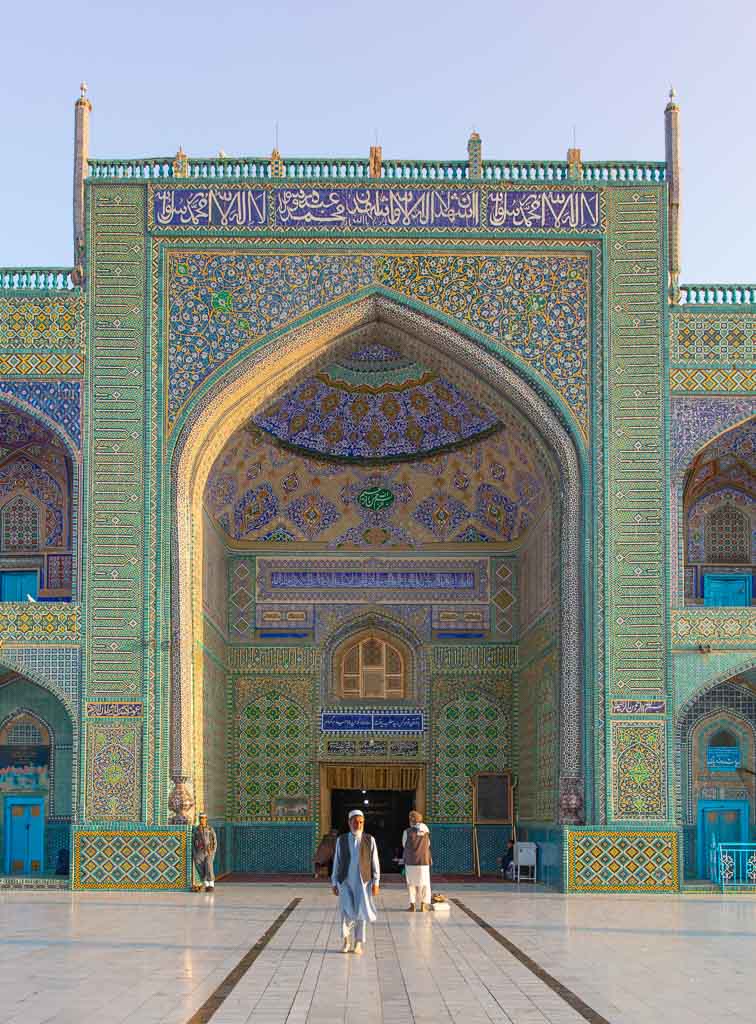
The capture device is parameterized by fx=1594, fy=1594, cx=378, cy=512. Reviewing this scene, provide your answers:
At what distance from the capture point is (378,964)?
28.6 ft

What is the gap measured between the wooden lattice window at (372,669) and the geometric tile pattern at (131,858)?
431cm

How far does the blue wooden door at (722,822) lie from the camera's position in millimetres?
16625

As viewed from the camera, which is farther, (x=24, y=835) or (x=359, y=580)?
(x=359, y=580)

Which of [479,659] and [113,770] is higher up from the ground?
[479,659]

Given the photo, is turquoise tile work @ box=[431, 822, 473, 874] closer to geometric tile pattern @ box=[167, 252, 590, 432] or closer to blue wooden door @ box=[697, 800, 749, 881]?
blue wooden door @ box=[697, 800, 749, 881]

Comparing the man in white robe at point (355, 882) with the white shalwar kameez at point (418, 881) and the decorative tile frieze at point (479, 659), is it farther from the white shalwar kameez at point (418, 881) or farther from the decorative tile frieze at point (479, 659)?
the decorative tile frieze at point (479, 659)

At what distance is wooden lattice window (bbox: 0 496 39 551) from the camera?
17.0 meters

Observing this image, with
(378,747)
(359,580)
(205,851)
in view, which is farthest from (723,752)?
(205,851)

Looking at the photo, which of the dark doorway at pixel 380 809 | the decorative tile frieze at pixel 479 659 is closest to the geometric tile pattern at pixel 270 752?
the dark doorway at pixel 380 809

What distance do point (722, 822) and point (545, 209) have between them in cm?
662

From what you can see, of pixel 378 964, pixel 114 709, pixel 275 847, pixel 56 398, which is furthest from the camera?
pixel 275 847

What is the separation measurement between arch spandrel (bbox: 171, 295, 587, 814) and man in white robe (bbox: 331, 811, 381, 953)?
543 centimetres

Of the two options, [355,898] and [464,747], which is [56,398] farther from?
[355,898]

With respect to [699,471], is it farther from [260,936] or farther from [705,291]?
[260,936]
